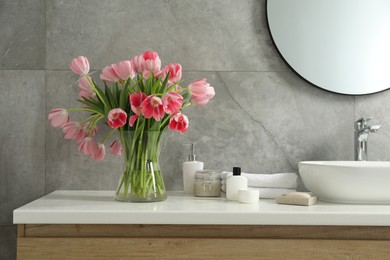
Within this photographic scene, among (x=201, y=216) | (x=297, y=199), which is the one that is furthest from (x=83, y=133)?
(x=297, y=199)

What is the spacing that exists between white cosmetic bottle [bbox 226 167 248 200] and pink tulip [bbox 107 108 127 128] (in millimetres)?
432


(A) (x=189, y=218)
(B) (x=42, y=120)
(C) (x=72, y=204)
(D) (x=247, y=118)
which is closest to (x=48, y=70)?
(B) (x=42, y=120)

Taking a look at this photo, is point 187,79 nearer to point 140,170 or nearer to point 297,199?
point 140,170

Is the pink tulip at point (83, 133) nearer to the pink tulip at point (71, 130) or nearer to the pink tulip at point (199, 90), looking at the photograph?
the pink tulip at point (71, 130)

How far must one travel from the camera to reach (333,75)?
207 cm

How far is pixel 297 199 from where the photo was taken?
1.64m

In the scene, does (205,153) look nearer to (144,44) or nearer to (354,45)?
(144,44)

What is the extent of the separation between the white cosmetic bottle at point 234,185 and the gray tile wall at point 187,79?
279 millimetres

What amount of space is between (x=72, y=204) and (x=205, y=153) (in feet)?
2.10

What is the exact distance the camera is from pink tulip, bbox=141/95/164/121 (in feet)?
5.29

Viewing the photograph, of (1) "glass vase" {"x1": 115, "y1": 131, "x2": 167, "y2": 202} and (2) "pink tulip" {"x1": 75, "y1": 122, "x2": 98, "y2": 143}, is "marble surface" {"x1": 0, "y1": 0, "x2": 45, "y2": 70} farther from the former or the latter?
(1) "glass vase" {"x1": 115, "y1": 131, "x2": 167, "y2": 202}

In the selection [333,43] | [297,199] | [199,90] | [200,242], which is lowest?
[200,242]

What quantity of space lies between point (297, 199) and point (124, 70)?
2.37 feet

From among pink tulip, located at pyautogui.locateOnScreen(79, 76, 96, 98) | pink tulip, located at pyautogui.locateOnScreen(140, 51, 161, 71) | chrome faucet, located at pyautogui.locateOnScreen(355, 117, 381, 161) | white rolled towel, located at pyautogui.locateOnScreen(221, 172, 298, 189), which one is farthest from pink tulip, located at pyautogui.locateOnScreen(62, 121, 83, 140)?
chrome faucet, located at pyautogui.locateOnScreen(355, 117, 381, 161)
